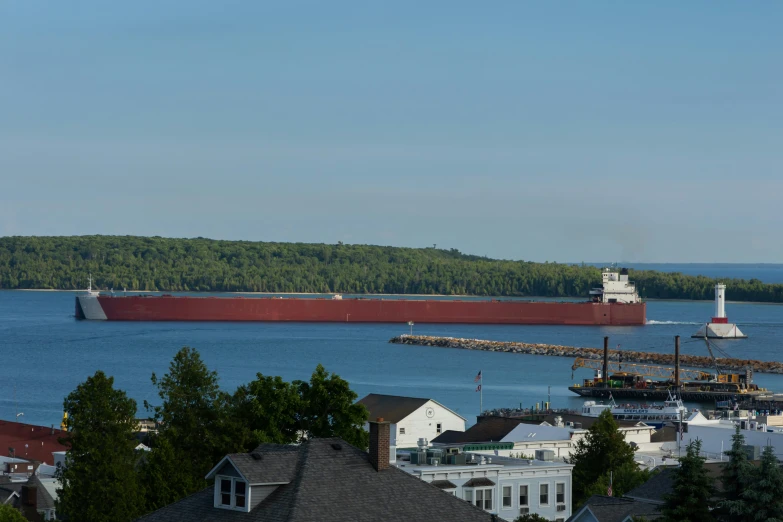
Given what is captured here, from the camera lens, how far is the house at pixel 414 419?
32.2 m

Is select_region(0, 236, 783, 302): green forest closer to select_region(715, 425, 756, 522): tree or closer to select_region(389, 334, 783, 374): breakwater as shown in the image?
select_region(389, 334, 783, 374): breakwater

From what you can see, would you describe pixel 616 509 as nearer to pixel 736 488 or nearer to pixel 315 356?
pixel 736 488

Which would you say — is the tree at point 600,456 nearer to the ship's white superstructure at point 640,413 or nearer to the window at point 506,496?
the window at point 506,496

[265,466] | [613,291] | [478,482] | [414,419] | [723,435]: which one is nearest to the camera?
[265,466]

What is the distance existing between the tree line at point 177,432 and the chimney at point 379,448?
5477 mm

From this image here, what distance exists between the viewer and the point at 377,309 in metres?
114

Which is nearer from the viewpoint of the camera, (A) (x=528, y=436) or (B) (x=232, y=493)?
(B) (x=232, y=493)

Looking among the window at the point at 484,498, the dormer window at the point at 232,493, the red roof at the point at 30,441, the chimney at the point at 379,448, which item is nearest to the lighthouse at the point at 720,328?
the red roof at the point at 30,441

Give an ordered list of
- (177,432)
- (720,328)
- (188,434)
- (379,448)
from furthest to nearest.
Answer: (720,328), (188,434), (177,432), (379,448)

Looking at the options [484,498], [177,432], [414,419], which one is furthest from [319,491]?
[414,419]

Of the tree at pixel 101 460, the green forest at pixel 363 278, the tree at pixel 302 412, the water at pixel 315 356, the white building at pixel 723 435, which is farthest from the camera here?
the green forest at pixel 363 278

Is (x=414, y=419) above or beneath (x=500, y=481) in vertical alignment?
beneath

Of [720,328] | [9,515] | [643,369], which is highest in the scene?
[720,328]

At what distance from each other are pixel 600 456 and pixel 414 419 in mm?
7951
